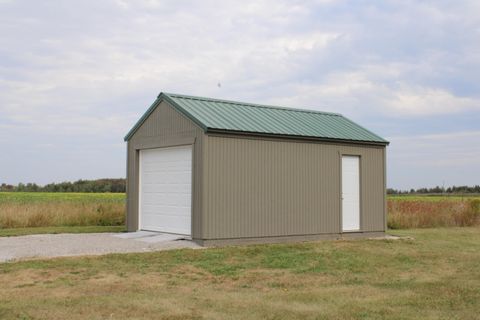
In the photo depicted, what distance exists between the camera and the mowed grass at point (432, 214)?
21.0m

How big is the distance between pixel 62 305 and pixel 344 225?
9.83 m

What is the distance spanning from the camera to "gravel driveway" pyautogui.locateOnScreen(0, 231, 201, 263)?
38.8ft

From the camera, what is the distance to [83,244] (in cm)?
1316

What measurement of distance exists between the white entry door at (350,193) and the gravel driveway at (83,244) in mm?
4854

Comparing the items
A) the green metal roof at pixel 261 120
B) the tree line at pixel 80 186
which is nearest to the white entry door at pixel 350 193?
the green metal roof at pixel 261 120

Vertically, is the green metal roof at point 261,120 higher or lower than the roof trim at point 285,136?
higher

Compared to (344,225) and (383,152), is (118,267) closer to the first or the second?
(344,225)

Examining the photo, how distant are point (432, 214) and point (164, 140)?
1184 cm

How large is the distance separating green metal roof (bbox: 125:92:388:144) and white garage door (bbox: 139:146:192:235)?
3.20 ft

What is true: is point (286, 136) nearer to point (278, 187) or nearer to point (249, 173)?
point (278, 187)

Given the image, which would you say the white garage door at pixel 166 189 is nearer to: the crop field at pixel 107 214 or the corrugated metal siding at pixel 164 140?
the corrugated metal siding at pixel 164 140

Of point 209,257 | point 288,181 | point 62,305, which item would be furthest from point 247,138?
point 62,305

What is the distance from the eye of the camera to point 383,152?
17031mm

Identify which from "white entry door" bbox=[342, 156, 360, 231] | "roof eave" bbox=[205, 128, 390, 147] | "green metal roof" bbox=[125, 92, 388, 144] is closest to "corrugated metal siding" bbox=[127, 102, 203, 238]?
"green metal roof" bbox=[125, 92, 388, 144]
